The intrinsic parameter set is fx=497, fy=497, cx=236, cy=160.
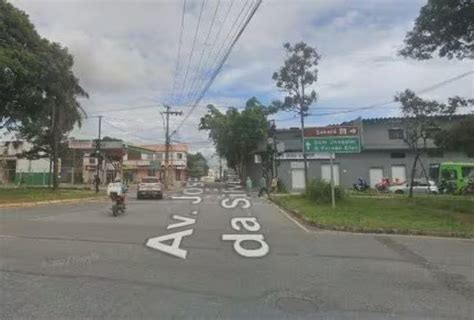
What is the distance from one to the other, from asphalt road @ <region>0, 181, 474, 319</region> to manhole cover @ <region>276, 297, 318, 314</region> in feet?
0.05

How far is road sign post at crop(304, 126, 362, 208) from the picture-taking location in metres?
20.9

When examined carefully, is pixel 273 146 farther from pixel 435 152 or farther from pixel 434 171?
pixel 434 171

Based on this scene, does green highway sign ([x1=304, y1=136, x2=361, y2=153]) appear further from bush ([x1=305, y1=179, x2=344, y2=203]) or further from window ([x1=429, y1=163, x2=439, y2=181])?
window ([x1=429, y1=163, x2=439, y2=181])

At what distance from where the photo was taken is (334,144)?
21.0 metres

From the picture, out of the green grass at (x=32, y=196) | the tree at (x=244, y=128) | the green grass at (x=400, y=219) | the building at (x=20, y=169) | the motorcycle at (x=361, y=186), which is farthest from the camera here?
the building at (x=20, y=169)

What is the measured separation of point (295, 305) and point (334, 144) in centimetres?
1501

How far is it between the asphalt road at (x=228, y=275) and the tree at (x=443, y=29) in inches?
385

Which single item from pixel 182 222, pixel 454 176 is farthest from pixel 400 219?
pixel 454 176

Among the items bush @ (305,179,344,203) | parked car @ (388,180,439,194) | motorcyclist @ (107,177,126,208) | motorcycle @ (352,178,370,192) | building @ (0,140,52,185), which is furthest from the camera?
building @ (0,140,52,185)

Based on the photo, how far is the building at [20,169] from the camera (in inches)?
2611

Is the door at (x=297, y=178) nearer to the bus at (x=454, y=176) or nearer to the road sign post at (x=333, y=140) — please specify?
the bus at (x=454, y=176)

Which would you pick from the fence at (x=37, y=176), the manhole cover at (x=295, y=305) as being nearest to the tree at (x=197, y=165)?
the fence at (x=37, y=176)

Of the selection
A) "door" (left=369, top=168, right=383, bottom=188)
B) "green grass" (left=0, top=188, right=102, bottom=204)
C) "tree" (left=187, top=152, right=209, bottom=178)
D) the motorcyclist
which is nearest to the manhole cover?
the motorcyclist

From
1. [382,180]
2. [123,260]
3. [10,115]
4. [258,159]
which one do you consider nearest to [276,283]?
[123,260]
